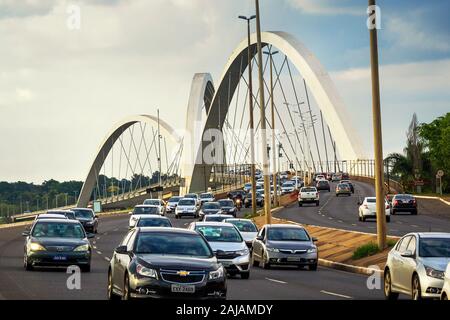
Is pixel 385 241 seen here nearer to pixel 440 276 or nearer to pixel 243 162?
pixel 440 276

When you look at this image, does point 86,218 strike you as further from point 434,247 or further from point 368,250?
point 434,247

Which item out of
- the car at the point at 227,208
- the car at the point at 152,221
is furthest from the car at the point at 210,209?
the car at the point at 152,221

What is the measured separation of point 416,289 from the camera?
20734mm

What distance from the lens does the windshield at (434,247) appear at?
21.5 m

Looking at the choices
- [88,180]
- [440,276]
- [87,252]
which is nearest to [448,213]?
[87,252]

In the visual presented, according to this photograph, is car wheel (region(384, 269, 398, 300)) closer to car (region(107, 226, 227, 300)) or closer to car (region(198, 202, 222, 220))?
car (region(107, 226, 227, 300))

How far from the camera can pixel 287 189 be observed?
125 metres

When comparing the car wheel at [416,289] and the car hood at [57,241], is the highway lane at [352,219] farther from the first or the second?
the car wheel at [416,289]

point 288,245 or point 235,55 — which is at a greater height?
point 235,55

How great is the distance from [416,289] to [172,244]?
4.45 m

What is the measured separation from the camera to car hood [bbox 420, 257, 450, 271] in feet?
67.2

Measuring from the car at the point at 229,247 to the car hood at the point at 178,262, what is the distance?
1014 centimetres

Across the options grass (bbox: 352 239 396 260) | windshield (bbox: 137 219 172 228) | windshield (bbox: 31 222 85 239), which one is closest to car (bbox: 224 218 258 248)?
windshield (bbox: 137 219 172 228)
